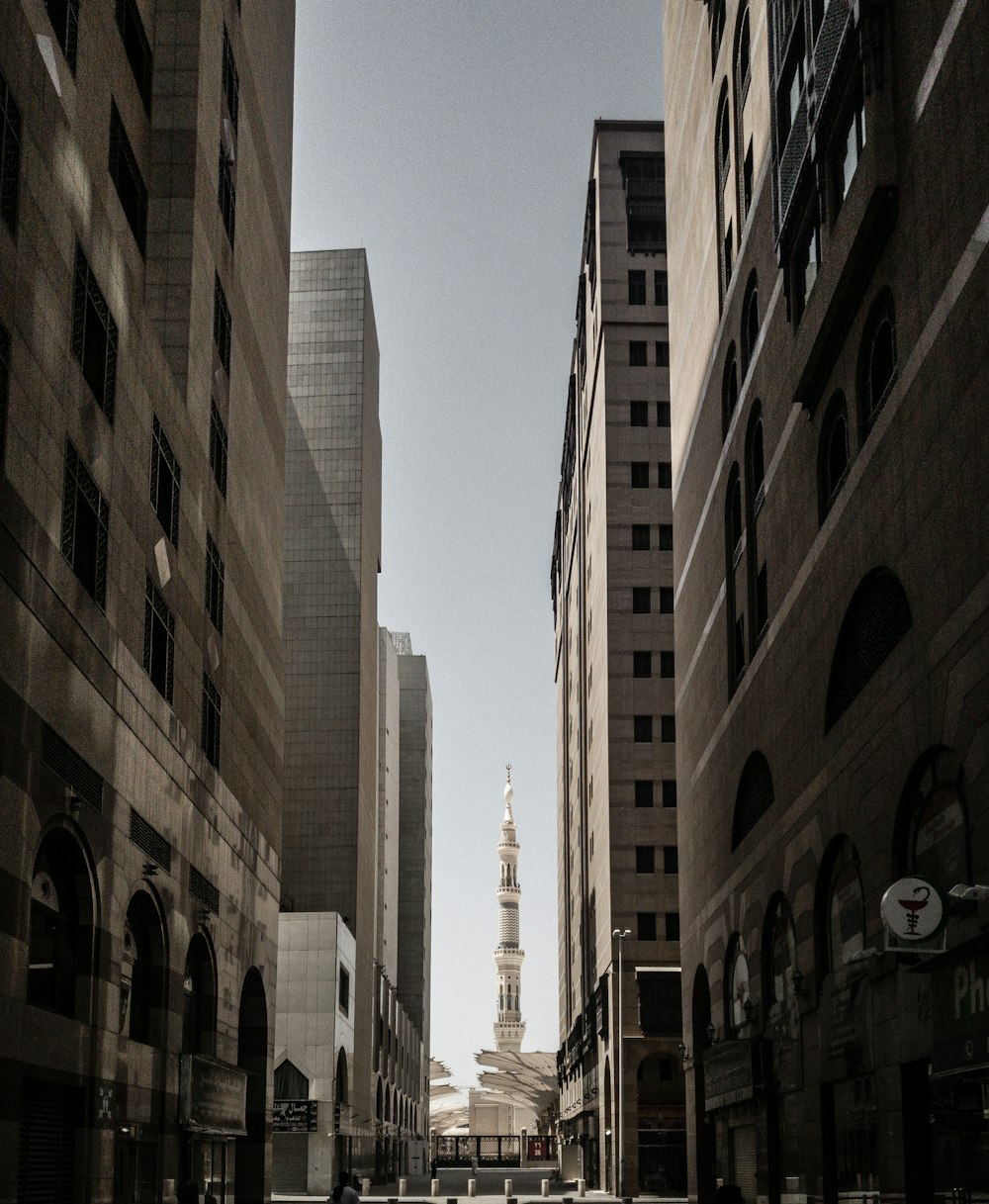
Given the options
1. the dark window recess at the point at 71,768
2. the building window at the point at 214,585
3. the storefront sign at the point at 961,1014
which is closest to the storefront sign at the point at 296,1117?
the building window at the point at 214,585

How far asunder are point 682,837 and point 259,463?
19.1m

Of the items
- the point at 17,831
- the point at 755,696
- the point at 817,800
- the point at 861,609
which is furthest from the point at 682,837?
the point at 17,831

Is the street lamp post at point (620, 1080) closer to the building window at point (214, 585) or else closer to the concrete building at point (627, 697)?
the concrete building at point (627, 697)

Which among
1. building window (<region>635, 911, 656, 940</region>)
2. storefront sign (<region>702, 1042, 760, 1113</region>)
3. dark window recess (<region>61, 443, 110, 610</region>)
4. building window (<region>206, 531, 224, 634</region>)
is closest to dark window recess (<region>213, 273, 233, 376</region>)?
building window (<region>206, 531, 224, 634</region>)

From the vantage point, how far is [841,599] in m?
30.3

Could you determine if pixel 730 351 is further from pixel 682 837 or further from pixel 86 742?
pixel 86 742

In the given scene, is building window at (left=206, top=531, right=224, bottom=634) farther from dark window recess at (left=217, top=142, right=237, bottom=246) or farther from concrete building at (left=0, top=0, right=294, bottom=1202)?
dark window recess at (left=217, top=142, right=237, bottom=246)

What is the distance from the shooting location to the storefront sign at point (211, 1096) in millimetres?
36125

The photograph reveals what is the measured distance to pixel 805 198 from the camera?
33188 mm

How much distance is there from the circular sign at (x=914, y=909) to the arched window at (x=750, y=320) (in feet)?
72.9

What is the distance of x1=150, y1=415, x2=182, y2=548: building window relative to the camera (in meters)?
34.5

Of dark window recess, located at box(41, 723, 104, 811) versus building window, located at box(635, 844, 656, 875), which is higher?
building window, located at box(635, 844, 656, 875)

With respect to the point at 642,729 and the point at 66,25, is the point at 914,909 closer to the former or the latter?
the point at 66,25

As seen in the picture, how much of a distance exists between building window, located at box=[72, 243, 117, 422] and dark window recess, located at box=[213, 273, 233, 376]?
1269 cm
